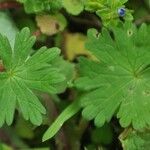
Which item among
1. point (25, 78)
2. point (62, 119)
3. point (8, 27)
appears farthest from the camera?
point (8, 27)

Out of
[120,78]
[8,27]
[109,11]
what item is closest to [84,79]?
[120,78]

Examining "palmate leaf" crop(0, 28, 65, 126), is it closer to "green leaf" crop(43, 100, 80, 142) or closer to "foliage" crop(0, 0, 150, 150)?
"foliage" crop(0, 0, 150, 150)

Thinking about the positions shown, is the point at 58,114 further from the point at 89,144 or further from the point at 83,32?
the point at 83,32

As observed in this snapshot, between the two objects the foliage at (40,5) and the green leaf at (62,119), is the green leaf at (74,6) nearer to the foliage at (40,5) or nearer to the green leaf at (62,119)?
the foliage at (40,5)

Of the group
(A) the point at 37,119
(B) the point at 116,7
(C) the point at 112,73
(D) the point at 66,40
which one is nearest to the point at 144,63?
(C) the point at 112,73

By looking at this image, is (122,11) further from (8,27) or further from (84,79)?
(8,27)

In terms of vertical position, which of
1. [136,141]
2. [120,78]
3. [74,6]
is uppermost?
[74,6]

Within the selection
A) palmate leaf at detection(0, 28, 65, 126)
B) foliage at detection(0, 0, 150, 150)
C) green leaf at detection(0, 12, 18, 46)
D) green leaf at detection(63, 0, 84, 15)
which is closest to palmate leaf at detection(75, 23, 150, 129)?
foliage at detection(0, 0, 150, 150)
